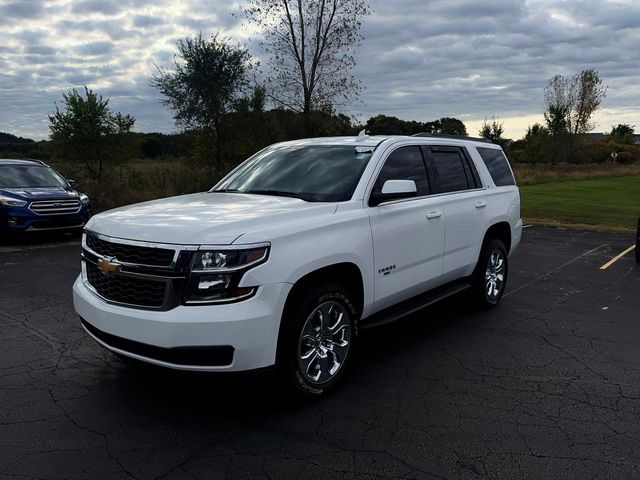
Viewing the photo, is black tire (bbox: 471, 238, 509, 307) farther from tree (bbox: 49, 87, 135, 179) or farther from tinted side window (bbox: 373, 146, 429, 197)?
tree (bbox: 49, 87, 135, 179)

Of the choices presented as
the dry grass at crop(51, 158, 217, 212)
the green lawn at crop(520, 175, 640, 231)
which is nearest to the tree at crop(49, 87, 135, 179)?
the dry grass at crop(51, 158, 217, 212)

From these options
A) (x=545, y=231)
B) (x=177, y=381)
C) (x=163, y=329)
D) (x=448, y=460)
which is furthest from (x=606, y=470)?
(x=545, y=231)

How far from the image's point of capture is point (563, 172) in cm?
4459

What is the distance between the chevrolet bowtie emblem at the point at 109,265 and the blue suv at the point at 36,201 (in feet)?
27.8

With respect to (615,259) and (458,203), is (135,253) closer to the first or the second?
(458,203)

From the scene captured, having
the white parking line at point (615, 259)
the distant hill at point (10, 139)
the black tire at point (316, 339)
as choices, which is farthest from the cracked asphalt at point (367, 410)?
the distant hill at point (10, 139)

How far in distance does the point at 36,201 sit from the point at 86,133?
A: 10354 mm

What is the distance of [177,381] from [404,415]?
1770mm

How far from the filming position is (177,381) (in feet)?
13.9

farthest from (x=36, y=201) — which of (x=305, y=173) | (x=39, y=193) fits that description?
(x=305, y=173)

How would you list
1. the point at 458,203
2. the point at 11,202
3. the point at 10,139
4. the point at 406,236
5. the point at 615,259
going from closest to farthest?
the point at 406,236 → the point at 458,203 → the point at 615,259 → the point at 11,202 → the point at 10,139

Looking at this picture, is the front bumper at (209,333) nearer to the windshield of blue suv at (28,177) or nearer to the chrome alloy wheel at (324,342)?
the chrome alloy wheel at (324,342)

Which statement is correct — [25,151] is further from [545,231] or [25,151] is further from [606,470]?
[606,470]

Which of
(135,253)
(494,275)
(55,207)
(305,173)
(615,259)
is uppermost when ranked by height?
(305,173)
